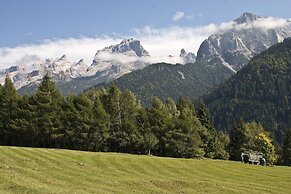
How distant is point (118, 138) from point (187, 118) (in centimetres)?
1882

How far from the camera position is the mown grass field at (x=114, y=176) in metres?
36.2

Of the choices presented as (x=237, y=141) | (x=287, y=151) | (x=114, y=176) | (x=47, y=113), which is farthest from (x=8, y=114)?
(x=287, y=151)

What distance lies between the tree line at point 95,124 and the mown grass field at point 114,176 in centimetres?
3236

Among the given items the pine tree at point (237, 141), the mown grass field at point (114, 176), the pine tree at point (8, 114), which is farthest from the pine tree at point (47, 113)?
the pine tree at point (237, 141)

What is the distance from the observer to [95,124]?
9825 cm

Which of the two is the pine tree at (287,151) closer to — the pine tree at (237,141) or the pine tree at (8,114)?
the pine tree at (237,141)

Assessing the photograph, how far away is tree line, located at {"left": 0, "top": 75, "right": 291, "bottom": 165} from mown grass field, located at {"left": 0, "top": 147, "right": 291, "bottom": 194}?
106 ft

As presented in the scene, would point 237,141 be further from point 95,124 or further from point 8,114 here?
point 8,114

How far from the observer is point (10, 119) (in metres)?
96.2

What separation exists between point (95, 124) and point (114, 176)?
171ft

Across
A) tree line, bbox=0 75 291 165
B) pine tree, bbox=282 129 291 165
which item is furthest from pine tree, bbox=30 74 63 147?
pine tree, bbox=282 129 291 165

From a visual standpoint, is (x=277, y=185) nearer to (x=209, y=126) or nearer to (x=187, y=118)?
(x=187, y=118)

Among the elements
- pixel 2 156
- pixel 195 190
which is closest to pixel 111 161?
pixel 2 156

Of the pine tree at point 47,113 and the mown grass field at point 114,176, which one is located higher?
the pine tree at point 47,113
